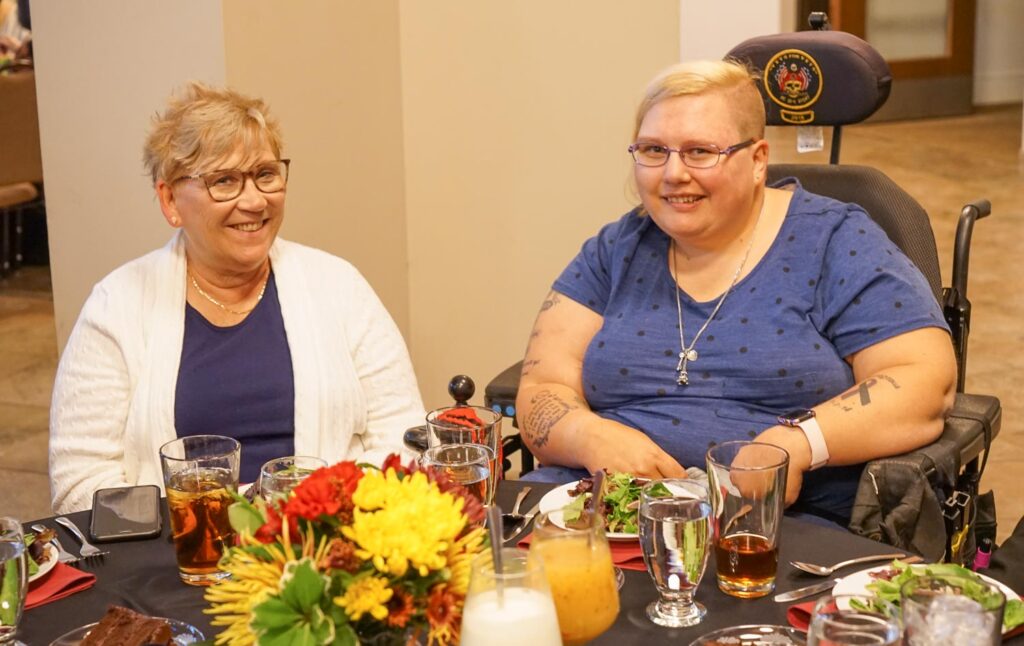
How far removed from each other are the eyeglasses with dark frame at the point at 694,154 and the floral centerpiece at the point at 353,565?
131 cm

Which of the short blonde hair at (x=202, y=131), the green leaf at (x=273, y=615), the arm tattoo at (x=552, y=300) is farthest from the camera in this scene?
the arm tattoo at (x=552, y=300)

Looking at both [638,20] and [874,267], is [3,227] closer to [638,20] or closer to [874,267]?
[638,20]

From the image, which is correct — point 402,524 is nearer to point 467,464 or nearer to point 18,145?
point 467,464

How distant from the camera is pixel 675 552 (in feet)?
5.11

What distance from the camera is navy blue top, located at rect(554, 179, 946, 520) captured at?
2.37 meters

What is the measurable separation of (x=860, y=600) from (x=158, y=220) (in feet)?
7.95

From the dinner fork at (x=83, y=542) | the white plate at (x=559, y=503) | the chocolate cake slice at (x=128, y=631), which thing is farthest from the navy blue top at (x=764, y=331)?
the chocolate cake slice at (x=128, y=631)

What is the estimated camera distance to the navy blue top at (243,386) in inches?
95.0

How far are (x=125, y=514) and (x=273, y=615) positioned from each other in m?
0.77

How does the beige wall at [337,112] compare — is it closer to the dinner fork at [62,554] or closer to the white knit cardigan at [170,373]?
the white knit cardigan at [170,373]

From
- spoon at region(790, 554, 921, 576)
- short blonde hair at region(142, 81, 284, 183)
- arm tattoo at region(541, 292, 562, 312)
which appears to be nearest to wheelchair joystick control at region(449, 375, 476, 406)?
arm tattoo at region(541, 292, 562, 312)

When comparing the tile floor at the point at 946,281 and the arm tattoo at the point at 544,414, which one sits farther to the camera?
the tile floor at the point at 946,281

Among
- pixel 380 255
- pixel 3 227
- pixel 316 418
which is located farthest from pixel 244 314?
pixel 3 227

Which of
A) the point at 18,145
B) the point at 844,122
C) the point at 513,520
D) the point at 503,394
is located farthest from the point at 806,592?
the point at 18,145
